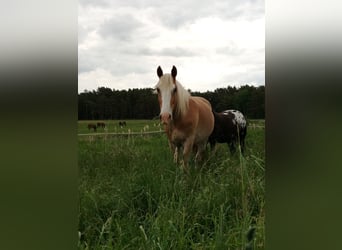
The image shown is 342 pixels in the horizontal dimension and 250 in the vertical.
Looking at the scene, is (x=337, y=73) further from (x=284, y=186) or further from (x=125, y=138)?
(x=125, y=138)

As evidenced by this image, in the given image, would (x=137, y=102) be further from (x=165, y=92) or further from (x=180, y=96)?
(x=180, y=96)

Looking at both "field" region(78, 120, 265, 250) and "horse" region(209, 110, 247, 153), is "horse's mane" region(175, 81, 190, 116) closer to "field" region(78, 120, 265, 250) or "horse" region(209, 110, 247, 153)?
"field" region(78, 120, 265, 250)

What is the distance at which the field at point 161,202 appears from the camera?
58.6 inches

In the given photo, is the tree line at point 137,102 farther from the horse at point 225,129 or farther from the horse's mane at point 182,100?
the horse at point 225,129

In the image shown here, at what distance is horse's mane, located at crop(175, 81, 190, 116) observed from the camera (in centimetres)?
348

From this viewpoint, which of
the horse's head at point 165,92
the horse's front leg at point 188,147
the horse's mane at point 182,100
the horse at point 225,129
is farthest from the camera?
the horse at point 225,129

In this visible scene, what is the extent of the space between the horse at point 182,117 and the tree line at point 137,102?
0.40ft

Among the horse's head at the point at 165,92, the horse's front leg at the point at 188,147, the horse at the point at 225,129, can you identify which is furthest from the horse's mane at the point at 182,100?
the horse at the point at 225,129

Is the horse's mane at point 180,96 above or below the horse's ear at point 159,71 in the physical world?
below

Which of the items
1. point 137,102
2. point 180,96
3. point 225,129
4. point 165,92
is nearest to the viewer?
point 137,102

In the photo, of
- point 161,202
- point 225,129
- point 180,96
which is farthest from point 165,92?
point 225,129

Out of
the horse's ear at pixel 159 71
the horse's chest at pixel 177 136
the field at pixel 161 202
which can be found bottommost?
the field at pixel 161 202

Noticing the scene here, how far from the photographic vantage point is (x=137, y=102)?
2.55 meters

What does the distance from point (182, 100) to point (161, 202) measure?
1.81m
